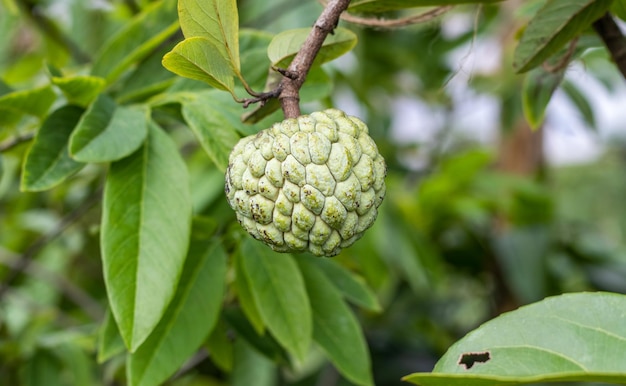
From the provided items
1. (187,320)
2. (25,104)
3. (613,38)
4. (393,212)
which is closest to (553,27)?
(613,38)

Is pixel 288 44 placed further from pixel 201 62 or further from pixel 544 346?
pixel 544 346

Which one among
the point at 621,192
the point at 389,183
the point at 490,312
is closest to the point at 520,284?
the point at 490,312

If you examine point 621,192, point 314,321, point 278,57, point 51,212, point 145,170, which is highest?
point 278,57

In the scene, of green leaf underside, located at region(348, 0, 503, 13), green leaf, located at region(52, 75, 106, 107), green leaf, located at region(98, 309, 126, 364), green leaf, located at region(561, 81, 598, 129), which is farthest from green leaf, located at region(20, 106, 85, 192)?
green leaf, located at region(561, 81, 598, 129)

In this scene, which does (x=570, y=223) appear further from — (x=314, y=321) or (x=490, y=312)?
(x=314, y=321)

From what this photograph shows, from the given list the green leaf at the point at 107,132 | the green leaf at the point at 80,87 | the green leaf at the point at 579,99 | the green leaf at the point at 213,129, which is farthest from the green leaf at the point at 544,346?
the green leaf at the point at 579,99

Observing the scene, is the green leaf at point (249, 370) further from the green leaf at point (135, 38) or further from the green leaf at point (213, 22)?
the green leaf at point (213, 22)
